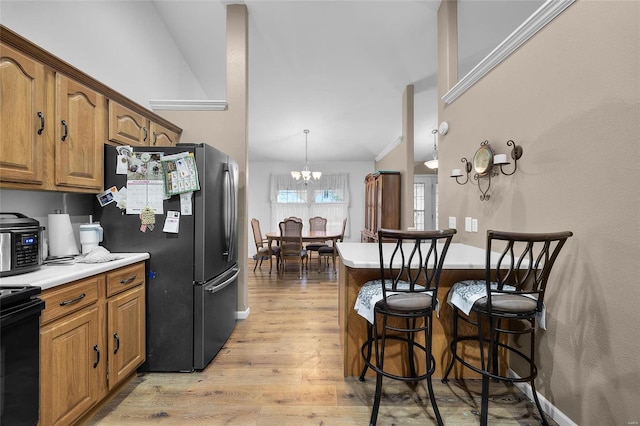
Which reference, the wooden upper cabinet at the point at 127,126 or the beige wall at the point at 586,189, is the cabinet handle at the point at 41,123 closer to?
the wooden upper cabinet at the point at 127,126

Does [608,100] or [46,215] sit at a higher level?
[608,100]

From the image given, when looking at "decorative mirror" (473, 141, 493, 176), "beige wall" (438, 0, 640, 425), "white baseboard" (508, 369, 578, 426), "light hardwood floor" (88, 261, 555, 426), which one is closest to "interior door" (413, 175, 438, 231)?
"decorative mirror" (473, 141, 493, 176)

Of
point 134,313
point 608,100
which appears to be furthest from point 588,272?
point 134,313

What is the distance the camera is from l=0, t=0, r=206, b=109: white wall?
1.79 meters

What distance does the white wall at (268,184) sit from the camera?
7473 mm

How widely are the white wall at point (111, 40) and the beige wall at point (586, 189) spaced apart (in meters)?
3.27

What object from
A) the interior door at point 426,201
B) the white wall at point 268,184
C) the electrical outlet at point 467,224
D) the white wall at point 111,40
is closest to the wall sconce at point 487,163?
the electrical outlet at point 467,224

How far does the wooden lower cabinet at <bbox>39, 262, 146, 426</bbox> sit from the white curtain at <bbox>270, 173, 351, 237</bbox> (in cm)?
560

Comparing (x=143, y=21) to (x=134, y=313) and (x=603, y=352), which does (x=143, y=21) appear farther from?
(x=603, y=352)

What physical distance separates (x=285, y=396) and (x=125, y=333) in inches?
44.3

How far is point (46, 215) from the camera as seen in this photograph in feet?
5.86

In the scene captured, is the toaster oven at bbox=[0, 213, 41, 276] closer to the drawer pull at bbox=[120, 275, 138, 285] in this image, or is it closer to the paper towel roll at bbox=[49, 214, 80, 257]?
the paper towel roll at bbox=[49, 214, 80, 257]

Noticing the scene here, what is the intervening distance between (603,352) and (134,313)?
2.68m

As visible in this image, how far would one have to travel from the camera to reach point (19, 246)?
4.21 ft
